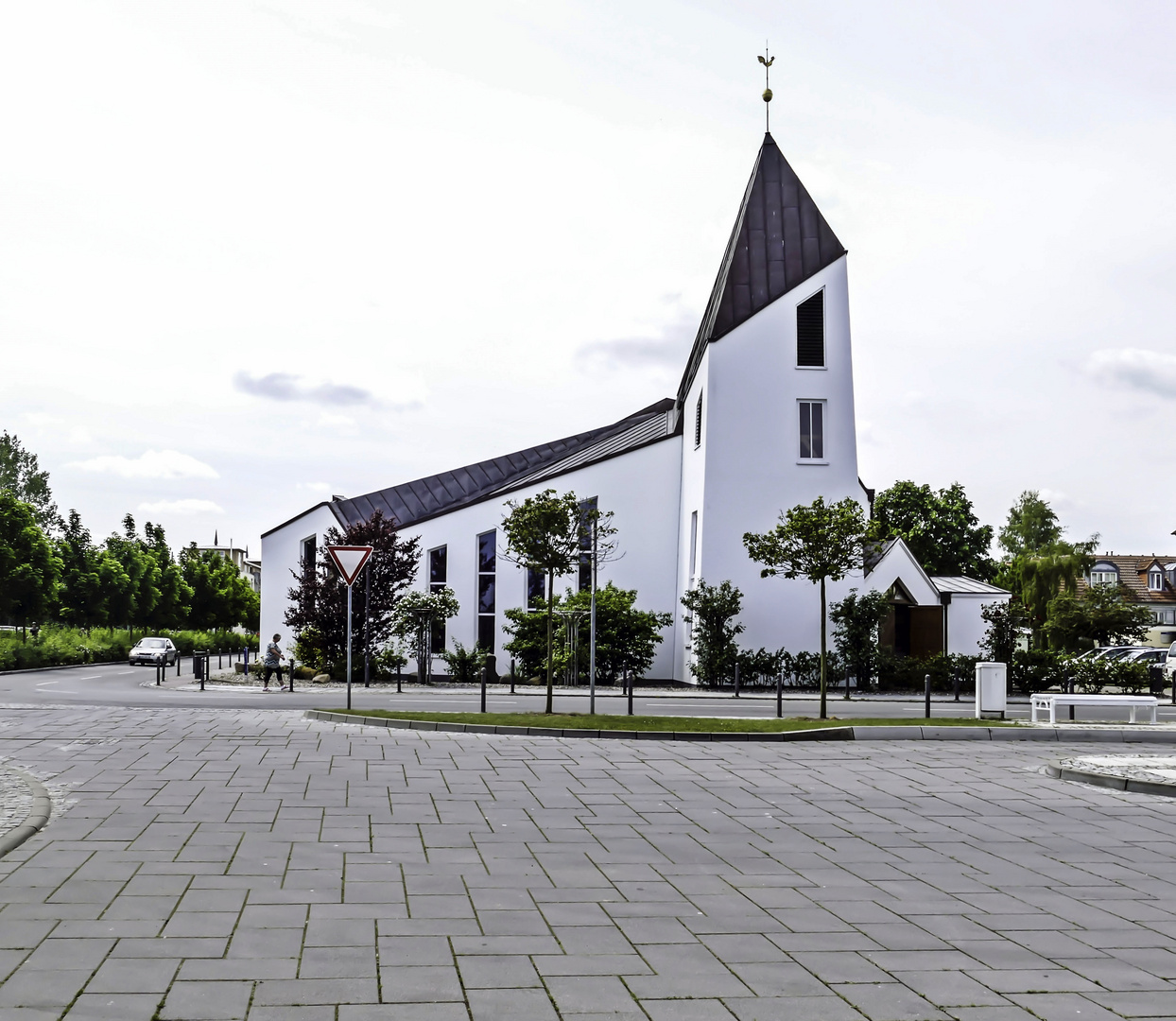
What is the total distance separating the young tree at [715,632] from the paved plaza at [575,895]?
57.9 feet

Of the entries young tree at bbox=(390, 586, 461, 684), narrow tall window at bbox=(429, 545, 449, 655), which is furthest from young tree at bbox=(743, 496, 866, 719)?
narrow tall window at bbox=(429, 545, 449, 655)

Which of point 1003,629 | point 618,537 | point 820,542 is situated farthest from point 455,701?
point 1003,629

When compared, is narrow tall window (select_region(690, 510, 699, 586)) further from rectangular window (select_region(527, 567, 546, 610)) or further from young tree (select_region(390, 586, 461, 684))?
young tree (select_region(390, 586, 461, 684))

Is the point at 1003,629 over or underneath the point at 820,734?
over

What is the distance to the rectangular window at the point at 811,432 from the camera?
32.0 meters

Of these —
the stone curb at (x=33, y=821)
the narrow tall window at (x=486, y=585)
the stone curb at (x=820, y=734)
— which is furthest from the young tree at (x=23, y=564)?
the stone curb at (x=33, y=821)

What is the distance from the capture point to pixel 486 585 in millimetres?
36844

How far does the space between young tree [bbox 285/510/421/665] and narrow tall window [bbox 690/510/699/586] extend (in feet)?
28.9

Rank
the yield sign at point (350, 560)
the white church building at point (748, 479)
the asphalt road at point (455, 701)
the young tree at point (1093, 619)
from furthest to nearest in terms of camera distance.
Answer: the young tree at point (1093, 619)
the white church building at point (748, 479)
the asphalt road at point (455, 701)
the yield sign at point (350, 560)

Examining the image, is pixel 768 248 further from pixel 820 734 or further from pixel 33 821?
pixel 33 821

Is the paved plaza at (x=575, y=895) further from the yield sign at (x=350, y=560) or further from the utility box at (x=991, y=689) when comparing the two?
the utility box at (x=991, y=689)

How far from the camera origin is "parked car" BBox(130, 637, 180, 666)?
44.2m

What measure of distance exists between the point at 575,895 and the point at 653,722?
10351 mm

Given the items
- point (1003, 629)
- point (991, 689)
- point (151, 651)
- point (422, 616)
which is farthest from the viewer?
point (151, 651)
